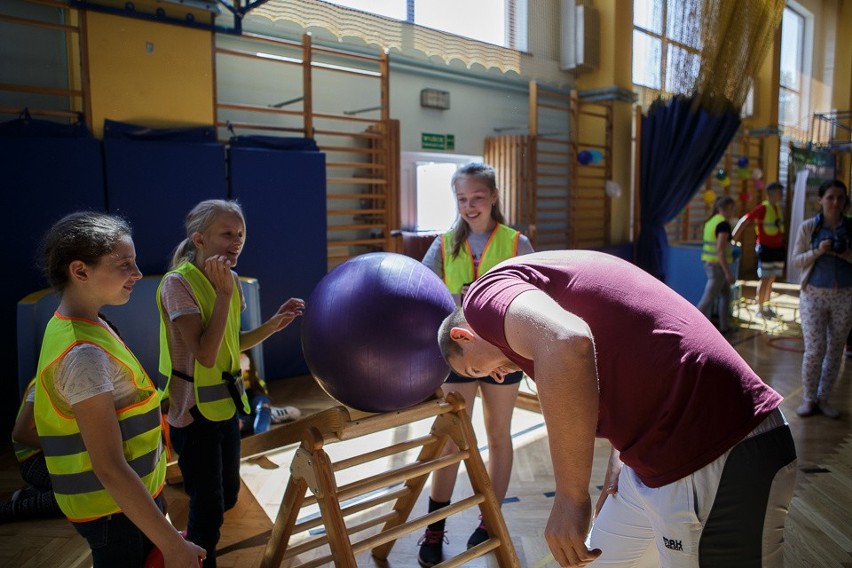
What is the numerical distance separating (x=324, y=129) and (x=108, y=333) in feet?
15.6

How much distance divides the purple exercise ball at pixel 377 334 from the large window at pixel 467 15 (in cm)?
453

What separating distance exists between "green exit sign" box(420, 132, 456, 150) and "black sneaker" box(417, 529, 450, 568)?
5078mm

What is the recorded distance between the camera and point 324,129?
5859mm

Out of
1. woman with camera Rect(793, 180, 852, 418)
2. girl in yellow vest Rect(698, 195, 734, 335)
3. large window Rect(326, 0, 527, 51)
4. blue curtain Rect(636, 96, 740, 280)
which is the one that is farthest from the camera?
blue curtain Rect(636, 96, 740, 280)

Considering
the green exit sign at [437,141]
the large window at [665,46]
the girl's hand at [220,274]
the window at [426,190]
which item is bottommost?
the girl's hand at [220,274]

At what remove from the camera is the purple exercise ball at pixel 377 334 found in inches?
65.1

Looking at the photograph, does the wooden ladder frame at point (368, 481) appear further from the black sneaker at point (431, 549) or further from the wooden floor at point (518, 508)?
the wooden floor at point (518, 508)

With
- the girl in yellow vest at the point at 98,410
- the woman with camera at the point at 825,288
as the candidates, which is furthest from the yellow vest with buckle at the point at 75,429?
the woman with camera at the point at 825,288

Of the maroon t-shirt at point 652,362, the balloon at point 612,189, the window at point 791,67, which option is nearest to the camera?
the maroon t-shirt at point 652,362

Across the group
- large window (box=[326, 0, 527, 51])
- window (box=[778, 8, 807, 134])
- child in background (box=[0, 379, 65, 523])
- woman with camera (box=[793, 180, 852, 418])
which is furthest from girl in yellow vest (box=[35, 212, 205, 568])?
window (box=[778, 8, 807, 134])

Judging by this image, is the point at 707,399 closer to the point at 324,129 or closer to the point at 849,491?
the point at 849,491

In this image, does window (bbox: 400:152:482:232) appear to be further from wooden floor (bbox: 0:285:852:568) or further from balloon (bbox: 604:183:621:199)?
wooden floor (bbox: 0:285:852:568)

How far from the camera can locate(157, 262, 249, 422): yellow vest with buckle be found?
1878mm

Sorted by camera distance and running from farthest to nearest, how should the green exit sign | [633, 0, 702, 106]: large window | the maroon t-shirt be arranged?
the green exit sign
[633, 0, 702, 106]: large window
the maroon t-shirt
